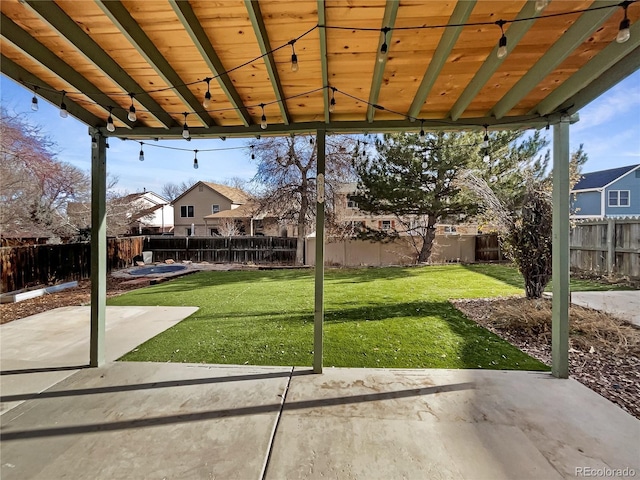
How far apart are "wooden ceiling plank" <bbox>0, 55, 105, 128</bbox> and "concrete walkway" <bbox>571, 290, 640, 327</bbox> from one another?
6.54 metres

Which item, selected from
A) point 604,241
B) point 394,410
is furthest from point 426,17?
point 604,241

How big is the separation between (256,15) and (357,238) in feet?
32.4

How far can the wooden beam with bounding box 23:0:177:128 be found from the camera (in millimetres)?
1579

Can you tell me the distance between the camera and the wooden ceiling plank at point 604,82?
1.83 metres

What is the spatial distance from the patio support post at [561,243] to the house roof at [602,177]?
15.2 m

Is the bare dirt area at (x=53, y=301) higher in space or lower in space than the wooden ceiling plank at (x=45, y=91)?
lower

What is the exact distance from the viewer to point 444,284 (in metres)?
7.02

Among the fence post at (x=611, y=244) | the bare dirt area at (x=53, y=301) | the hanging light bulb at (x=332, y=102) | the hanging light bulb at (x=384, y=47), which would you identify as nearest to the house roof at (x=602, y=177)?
the fence post at (x=611, y=244)

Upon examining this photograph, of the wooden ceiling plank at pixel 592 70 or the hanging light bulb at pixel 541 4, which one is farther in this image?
the wooden ceiling plank at pixel 592 70

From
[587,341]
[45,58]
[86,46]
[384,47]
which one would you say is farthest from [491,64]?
[587,341]

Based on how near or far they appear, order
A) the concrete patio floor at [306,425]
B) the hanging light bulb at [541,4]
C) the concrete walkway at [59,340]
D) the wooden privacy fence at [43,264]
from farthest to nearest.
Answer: the wooden privacy fence at [43,264], the concrete walkway at [59,340], the concrete patio floor at [306,425], the hanging light bulb at [541,4]

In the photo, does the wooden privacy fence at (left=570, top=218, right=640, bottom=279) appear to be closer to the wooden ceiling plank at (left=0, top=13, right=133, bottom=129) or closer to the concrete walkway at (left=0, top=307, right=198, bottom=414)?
the concrete walkway at (left=0, top=307, right=198, bottom=414)

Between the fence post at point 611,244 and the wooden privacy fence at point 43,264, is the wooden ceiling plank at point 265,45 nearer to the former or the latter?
the wooden privacy fence at point 43,264

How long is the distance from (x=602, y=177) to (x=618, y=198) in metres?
1.49
